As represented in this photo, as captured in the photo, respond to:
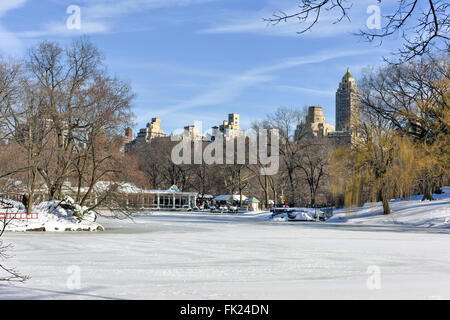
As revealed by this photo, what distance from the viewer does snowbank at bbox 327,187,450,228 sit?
98.6ft

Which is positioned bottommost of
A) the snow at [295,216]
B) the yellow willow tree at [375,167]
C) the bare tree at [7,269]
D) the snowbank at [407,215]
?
the snow at [295,216]

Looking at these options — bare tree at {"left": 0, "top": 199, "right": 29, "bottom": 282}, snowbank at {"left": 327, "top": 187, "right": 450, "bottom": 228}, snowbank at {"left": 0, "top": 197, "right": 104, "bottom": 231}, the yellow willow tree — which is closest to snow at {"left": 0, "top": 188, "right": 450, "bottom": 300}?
bare tree at {"left": 0, "top": 199, "right": 29, "bottom": 282}

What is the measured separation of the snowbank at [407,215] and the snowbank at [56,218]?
17903mm

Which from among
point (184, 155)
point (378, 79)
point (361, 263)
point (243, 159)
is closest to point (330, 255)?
point (361, 263)

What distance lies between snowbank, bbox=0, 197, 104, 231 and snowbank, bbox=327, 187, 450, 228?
17.9 m

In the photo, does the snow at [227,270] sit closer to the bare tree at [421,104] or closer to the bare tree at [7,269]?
the bare tree at [7,269]

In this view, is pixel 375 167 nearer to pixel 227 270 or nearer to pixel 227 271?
pixel 227 270

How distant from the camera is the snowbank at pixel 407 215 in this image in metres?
30.1

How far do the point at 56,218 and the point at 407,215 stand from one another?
21735mm

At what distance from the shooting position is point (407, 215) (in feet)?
105

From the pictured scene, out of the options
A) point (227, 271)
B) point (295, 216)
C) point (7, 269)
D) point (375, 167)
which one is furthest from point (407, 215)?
point (7, 269)

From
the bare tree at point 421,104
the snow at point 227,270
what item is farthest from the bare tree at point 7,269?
the bare tree at point 421,104

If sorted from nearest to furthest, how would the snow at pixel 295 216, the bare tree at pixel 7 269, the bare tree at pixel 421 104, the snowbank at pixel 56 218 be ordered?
the bare tree at pixel 7 269
the snowbank at pixel 56 218
the bare tree at pixel 421 104
the snow at pixel 295 216
